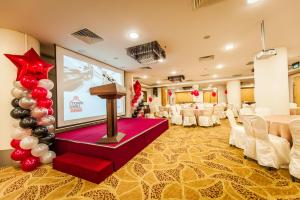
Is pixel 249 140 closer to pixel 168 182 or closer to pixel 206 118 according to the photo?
pixel 168 182

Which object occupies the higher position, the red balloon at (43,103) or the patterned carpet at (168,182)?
the red balloon at (43,103)

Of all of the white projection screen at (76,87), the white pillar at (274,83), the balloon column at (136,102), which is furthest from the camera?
the balloon column at (136,102)

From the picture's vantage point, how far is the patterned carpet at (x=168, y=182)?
181 cm

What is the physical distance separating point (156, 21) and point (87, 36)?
174 centimetres

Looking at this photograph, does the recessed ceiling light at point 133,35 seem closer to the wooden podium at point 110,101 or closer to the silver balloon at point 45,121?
the wooden podium at point 110,101

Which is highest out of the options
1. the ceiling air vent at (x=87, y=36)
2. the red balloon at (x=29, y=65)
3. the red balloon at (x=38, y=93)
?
the ceiling air vent at (x=87, y=36)

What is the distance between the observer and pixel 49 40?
335 centimetres

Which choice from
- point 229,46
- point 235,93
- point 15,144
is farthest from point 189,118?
point 235,93

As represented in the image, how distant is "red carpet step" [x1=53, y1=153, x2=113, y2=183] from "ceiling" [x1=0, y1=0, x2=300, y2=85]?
8.60 ft

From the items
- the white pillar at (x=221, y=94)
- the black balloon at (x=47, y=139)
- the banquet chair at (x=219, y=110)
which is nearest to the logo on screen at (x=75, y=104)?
the black balloon at (x=47, y=139)

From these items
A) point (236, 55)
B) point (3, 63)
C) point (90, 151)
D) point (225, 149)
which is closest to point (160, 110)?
point (236, 55)

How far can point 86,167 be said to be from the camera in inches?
87.2

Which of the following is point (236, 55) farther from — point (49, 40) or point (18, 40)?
point (18, 40)

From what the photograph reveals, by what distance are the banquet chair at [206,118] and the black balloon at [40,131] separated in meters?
5.67
